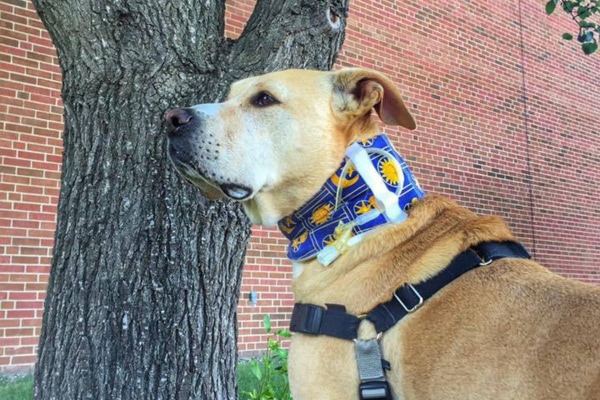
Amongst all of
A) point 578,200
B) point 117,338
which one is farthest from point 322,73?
point 578,200

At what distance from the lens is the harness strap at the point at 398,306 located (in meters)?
2.05

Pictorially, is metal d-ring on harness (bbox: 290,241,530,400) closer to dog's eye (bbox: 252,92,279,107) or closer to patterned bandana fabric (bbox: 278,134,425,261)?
patterned bandana fabric (bbox: 278,134,425,261)

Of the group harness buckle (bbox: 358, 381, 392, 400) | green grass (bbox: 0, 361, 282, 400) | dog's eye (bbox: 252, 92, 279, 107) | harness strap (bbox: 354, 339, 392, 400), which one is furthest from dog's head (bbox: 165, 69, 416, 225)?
green grass (bbox: 0, 361, 282, 400)

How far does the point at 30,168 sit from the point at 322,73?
3778 millimetres

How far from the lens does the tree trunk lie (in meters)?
2.79

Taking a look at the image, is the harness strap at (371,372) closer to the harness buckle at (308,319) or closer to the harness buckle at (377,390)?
the harness buckle at (377,390)

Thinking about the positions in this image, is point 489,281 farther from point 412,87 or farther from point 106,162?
point 412,87

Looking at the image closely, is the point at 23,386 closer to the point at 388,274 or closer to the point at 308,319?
the point at 308,319

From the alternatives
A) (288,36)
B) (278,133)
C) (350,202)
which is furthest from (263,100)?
(288,36)

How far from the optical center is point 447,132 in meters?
9.23

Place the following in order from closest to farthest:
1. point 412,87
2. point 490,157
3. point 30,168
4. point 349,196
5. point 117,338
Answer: point 349,196 < point 117,338 < point 30,168 < point 412,87 < point 490,157

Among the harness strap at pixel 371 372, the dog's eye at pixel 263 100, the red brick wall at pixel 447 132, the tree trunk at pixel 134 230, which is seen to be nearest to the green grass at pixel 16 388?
the red brick wall at pixel 447 132

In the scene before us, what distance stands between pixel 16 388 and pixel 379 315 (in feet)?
12.4

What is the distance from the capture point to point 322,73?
2602 millimetres
